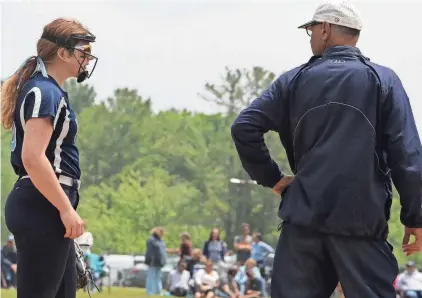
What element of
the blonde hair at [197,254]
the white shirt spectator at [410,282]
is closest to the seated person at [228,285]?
the blonde hair at [197,254]

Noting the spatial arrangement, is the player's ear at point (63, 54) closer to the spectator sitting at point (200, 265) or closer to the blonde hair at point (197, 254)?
the spectator sitting at point (200, 265)

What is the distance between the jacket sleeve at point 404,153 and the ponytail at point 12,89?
63.5 inches

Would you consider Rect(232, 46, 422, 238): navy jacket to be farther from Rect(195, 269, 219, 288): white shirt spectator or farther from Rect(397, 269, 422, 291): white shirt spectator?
Rect(195, 269, 219, 288): white shirt spectator

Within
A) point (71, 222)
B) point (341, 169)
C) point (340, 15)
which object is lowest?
point (71, 222)

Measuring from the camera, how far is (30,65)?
4766mm

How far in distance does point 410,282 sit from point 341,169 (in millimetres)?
15252

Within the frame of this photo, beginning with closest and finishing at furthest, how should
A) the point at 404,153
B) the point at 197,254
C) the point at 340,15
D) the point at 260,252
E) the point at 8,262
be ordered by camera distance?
the point at 404,153, the point at 340,15, the point at 260,252, the point at 197,254, the point at 8,262

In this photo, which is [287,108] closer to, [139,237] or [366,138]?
[366,138]

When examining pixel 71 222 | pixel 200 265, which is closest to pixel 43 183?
pixel 71 222

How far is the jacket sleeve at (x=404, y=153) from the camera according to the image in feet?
13.8

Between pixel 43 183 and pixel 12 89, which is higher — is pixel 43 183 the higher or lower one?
the lower one

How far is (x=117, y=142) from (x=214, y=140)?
6.31 meters

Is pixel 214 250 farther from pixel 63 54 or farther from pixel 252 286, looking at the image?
pixel 63 54

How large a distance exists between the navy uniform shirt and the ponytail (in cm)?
7
